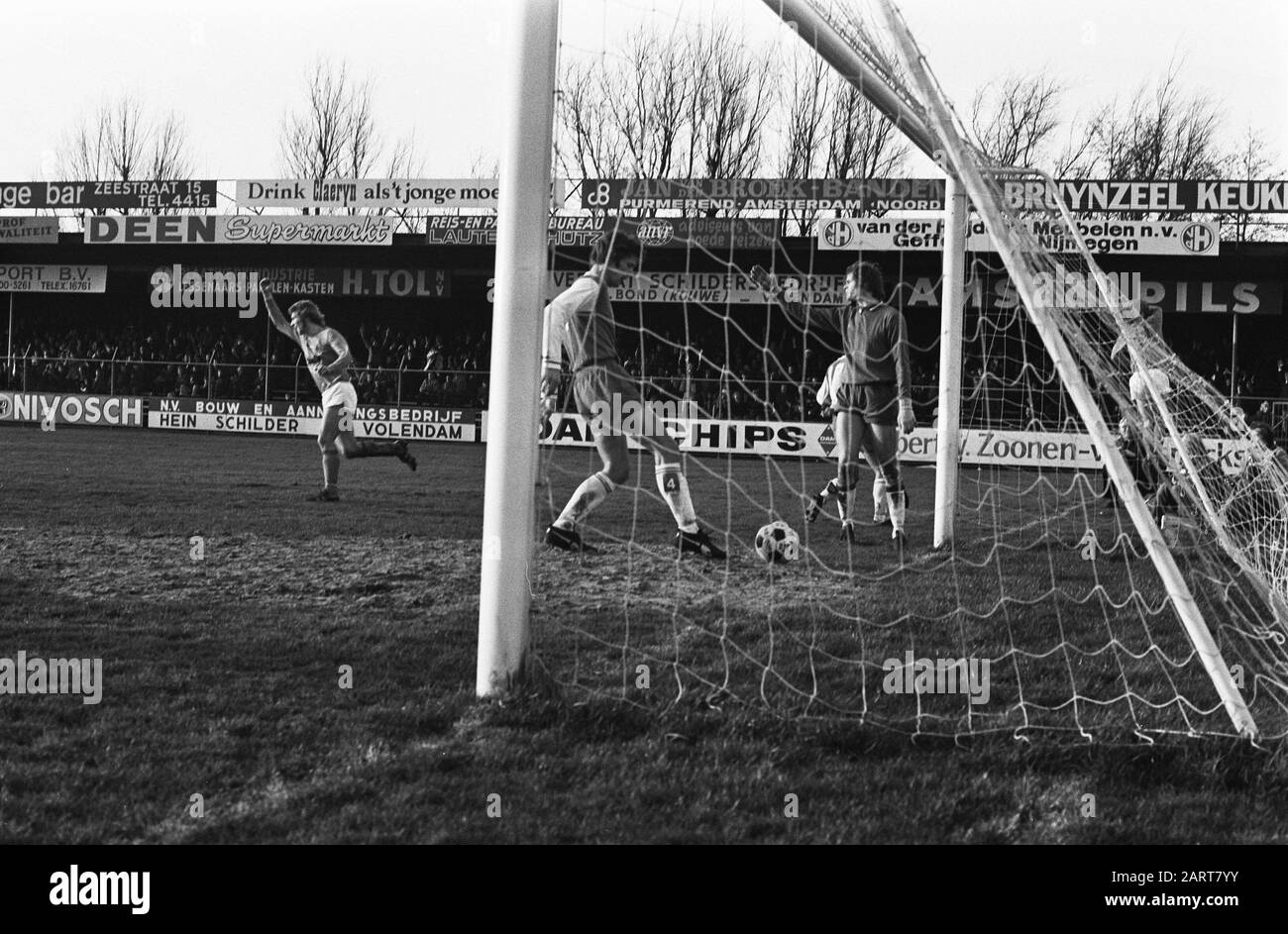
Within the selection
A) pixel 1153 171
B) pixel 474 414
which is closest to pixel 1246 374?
pixel 1153 171

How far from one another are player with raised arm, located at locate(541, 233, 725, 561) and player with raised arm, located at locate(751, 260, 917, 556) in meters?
1.56

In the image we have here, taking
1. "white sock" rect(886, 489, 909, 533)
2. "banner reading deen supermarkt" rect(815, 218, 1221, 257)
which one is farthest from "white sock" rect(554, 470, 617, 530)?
"banner reading deen supermarkt" rect(815, 218, 1221, 257)

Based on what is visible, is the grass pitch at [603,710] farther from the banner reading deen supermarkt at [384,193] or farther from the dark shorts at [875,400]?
the banner reading deen supermarkt at [384,193]

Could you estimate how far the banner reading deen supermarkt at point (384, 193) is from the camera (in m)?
28.0

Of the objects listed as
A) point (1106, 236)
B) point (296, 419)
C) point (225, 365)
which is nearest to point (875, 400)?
point (1106, 236)

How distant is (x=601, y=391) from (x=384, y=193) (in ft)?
73.9

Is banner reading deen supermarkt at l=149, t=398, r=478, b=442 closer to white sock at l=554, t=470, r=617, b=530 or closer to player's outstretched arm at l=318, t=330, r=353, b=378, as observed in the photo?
player's outstretched arm at l=318, t=330, r=353, b=378

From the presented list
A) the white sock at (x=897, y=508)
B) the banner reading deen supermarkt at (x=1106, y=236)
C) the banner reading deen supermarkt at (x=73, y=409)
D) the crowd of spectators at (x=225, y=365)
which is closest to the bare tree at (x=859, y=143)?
the banner reading deen supermarkt at (x=1106, y=236)

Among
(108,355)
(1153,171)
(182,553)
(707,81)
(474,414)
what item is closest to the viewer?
(182,553)

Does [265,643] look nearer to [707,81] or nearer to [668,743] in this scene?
[668,743]

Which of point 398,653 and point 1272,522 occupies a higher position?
point 1272,522

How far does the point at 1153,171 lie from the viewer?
3108cm

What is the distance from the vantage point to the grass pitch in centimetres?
338

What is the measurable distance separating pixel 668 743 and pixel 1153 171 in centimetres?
3093
